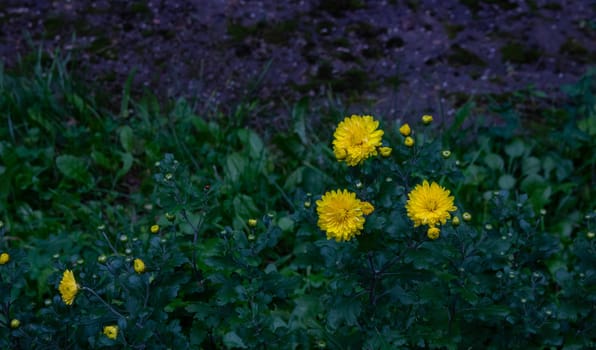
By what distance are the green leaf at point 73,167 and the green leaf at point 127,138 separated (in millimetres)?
213

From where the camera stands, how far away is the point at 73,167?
8.68 feet

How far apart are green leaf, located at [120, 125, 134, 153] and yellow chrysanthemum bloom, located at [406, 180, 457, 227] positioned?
1.73m

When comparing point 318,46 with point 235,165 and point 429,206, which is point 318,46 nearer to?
point 235,165

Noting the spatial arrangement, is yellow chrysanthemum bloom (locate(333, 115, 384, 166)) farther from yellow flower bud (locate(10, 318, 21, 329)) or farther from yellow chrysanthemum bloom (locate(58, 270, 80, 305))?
yellow flower bud (locate(10, 318, 21, 329))

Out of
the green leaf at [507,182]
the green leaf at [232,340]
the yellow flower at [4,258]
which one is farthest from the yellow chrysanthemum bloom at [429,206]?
the green leaf at [507,182]

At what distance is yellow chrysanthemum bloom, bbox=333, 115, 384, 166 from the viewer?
4.80ft

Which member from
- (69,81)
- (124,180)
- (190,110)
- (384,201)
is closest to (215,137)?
(190,110)

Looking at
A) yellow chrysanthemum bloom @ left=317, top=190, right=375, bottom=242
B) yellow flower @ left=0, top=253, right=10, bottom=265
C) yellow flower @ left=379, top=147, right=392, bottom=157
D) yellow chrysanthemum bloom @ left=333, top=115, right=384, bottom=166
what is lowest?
yellow flower @ left=0, top=253, right=10, bottom=265

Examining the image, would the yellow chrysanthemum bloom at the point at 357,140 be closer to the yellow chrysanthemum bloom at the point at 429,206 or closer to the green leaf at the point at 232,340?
the yellow chrysanthemum bloom at the point at 429,206

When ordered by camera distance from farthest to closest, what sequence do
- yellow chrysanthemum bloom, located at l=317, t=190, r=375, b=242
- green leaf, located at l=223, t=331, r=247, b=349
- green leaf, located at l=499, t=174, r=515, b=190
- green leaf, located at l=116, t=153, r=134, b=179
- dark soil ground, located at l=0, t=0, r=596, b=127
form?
dark soil ground, located at l=0, t=0, r=596, b=127 → green leaf, located at l=116, t=153, r=134, b=179 → green leaf, located at l=499, t=174, r=515, b=190 → green leaf, located at l=223, t=331, r=247, b=349 → yellow chrysanthemum bloom, located at l=317, t=190, r=375, b=242

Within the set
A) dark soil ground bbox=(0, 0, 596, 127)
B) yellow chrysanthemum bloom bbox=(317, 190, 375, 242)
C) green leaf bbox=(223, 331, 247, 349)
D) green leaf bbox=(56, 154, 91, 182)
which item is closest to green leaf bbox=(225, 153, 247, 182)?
dark soil ground bbox=(0, 0, 596, 127)

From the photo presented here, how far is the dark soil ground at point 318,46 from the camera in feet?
9.66

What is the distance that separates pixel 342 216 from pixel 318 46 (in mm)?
1862

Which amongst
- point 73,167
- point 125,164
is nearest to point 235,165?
point 125,164
